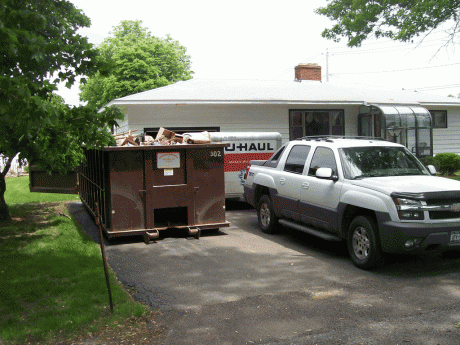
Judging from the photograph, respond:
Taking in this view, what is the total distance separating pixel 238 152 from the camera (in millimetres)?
13766

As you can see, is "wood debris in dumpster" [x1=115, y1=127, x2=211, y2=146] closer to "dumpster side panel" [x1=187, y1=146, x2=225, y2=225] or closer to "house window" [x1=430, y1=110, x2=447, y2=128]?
"dumpster side panel" [x1=187, y1=146, x2=225, y2=225]

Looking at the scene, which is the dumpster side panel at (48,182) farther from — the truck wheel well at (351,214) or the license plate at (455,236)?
the license plate at (455,236)

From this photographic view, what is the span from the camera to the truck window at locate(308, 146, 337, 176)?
8.32 meters

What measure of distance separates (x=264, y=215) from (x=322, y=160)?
2228mm

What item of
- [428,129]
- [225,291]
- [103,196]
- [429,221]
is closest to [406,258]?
[429,221]

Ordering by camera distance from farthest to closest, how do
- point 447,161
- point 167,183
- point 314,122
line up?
point 447,161, point 314,122, point 167,183

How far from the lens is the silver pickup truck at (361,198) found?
6668 millimetres

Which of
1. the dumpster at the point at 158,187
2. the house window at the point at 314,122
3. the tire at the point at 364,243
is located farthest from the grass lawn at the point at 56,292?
the house window at the point at 314,122

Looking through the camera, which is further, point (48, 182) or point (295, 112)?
point (295, 112)

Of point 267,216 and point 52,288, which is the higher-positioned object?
point 267,216

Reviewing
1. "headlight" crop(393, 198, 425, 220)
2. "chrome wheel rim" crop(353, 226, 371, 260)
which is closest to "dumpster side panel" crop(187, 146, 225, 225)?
"chrome wheel rim" crop(353, 226, 371, 260)

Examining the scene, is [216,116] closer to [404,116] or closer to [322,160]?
[404,116]

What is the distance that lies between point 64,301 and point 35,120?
2.17m

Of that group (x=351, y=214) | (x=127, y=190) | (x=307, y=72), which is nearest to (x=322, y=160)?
(x=351, y=214)
